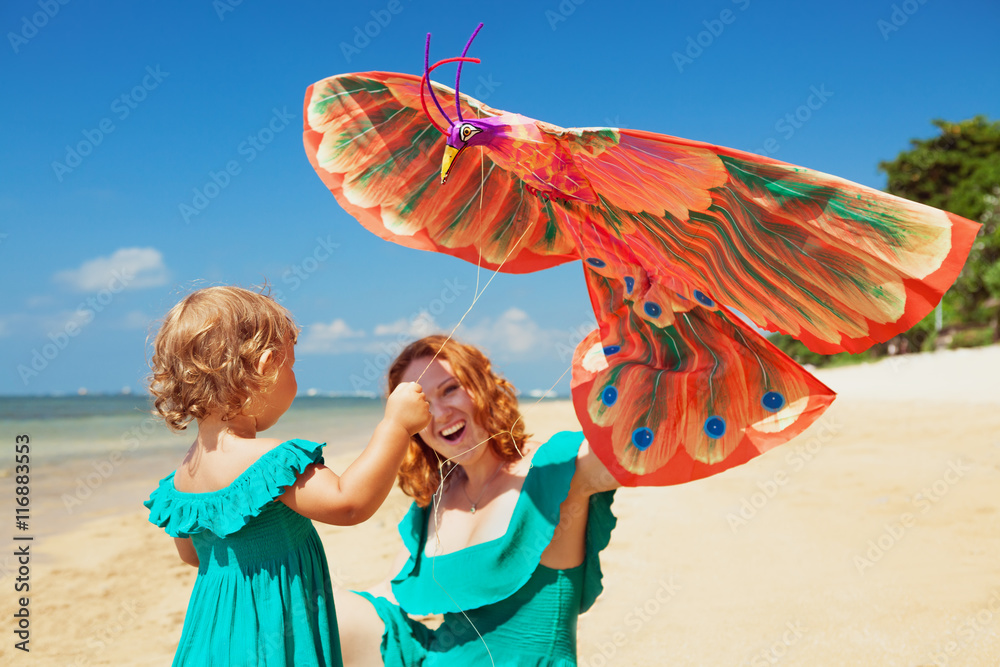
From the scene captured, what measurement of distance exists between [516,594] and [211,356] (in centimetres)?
115

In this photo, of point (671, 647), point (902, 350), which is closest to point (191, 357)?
point (671, 647)

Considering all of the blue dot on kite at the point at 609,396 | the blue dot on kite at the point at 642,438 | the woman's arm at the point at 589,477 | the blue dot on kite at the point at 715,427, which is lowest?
the woman's arm at the point at 589,477

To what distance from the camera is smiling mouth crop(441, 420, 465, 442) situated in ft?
7.39

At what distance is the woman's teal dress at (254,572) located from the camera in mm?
1476

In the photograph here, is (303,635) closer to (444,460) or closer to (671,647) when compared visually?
(444,460)

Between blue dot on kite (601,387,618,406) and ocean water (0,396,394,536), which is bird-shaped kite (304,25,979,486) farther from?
ocean water (0,396,394,536)

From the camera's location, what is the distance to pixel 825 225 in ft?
4.62

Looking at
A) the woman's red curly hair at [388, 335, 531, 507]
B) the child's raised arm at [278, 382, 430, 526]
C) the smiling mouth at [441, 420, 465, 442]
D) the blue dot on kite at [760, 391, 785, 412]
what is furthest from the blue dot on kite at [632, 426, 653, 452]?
the child's raised arm at [278, 382, 430, 526]

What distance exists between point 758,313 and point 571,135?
699mm

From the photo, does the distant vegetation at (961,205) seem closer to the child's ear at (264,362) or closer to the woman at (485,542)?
the woman at (485,542)

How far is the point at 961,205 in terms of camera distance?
2497cm

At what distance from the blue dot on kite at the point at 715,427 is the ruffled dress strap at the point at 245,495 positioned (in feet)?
3.64

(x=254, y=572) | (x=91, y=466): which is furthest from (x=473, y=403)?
(x=91, y=466)

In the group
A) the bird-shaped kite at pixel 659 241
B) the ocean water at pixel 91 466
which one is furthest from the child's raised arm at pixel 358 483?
the ocean water at pixel 91 466
